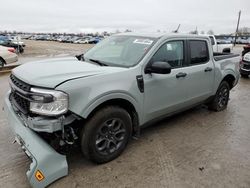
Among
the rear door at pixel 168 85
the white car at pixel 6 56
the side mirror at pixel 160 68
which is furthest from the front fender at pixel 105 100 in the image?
the white car at pixel 6 56

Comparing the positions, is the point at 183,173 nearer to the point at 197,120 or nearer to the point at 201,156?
the point at 201,156

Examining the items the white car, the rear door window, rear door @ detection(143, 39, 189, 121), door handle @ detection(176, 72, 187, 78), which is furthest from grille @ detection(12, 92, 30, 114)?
the white car

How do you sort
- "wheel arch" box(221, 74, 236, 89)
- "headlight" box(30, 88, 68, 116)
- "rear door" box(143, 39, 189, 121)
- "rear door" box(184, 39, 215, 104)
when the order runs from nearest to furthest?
"headlight" box(30, 88, 68, 116) < "rear door" box(143, 39, 189, 121) < "rear door" box(184, 39, 215, 104) < "wheel arch" box(221, 74, 236, 89)

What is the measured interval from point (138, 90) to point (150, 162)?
1021 mm

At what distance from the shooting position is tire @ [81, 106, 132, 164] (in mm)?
2871

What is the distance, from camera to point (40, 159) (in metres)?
2.56

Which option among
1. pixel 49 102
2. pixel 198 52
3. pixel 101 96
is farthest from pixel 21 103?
pixel 198 52

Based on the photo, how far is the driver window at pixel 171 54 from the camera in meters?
3.62

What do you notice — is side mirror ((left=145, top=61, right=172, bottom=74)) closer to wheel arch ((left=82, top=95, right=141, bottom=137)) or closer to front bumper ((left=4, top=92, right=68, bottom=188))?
wheel arch ((left=82, top=95, right=141, bottom=137))

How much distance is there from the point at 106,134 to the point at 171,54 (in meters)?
1.73

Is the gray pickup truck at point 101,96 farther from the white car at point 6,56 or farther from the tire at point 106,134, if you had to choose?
the white car at point 6,56

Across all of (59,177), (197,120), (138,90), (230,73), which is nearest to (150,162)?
(138,90)

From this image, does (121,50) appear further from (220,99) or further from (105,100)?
(220,99)

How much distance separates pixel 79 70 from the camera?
303 cm
